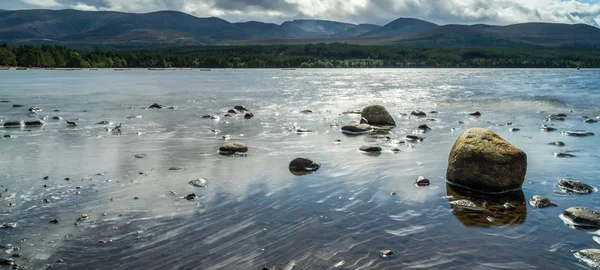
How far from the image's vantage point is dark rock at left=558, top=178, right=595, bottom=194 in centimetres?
1548

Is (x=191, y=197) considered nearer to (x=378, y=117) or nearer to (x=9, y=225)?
(x=9, y=225)

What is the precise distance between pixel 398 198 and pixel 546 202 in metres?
4.38

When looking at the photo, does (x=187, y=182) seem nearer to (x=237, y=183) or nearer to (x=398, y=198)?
(x=237, y=183)

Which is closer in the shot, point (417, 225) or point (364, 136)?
point (417, 225)

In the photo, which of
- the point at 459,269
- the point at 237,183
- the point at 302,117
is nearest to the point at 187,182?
the point at 237,183

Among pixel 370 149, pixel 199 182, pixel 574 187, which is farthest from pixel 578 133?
pixel 199 182

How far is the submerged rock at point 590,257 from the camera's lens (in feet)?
32.8

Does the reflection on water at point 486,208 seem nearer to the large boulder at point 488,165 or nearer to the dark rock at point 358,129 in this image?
the large boulder at point 488,165

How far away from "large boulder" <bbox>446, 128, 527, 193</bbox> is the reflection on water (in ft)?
1.21

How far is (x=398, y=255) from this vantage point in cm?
1054

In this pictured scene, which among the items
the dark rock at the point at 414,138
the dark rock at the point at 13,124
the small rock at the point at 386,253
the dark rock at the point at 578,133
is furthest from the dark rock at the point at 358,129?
the dark rock at the point at 13,124

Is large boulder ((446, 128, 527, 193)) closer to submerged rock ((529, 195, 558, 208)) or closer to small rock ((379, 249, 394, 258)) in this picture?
submerged rock ((529, 195, 558, 208))

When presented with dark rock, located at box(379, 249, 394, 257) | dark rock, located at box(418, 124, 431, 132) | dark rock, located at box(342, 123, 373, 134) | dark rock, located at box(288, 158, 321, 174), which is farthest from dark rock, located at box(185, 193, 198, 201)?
dark rock, located at box(418, 124, 431, 132)

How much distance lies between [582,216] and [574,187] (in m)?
3.60
